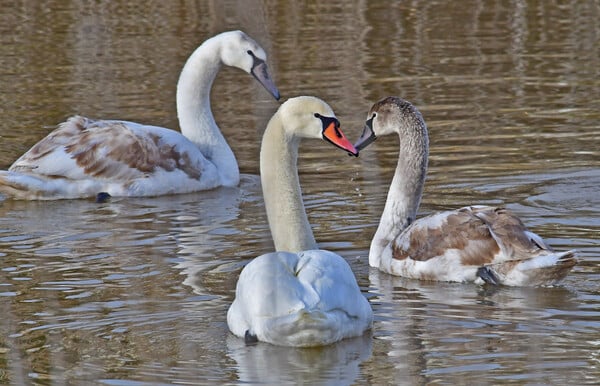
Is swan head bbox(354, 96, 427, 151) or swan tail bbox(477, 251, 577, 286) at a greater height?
swan head bbox(354, 96, 427, 151)

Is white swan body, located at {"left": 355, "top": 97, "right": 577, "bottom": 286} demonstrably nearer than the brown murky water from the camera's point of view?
No

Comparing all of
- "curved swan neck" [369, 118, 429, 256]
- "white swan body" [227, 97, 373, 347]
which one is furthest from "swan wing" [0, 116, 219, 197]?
"white swan body" [227, 97, 373, 347]

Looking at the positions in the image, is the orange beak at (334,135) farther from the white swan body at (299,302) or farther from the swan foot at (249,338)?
the swan foot at (249,338)

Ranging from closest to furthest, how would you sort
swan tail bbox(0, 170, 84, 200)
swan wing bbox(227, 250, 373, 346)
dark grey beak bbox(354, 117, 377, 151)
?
swan wing bbox(227, 250, 373, 346), dark grey beak bbox(354, 117, 377, 151), swan tail bbox(0, 170, 84, 200)

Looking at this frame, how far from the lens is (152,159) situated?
1181 cm

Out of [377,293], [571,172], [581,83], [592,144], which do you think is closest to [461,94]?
[581,83]

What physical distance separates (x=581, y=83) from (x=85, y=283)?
852cm

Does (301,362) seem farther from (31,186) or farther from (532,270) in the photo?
(31,186)

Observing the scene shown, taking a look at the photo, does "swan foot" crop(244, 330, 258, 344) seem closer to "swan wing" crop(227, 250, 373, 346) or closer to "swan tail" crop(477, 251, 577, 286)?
"swan wing" crop(227, 250, 373, 346)

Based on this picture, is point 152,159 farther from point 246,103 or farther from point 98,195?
point 246,103

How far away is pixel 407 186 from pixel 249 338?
2623mm

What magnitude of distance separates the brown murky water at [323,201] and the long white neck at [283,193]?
0.47m

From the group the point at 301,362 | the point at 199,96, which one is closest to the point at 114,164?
the point at 199,96

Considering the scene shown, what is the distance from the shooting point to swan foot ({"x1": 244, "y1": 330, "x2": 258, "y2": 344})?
22.7ft
